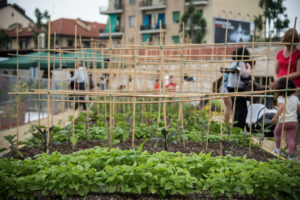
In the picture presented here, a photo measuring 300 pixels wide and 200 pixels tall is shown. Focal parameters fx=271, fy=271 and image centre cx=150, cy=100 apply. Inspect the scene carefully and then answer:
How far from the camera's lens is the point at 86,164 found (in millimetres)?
2352

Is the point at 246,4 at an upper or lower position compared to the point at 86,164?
upper

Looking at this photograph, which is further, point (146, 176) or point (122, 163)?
point (122, 163)

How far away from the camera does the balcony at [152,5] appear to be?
26.7m

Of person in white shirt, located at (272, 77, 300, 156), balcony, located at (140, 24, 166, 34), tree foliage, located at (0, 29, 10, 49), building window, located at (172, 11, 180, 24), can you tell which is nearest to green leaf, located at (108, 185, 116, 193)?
person in white shirt, located at (272, 77, 300, 156)

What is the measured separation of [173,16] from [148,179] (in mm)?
25923

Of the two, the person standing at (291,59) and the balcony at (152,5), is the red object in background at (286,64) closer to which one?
the person standing at (291,59)

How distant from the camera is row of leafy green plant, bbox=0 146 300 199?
2.13 metres

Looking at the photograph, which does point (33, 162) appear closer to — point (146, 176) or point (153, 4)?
point (146, 176)

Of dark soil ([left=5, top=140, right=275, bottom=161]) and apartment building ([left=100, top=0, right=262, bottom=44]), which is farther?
apartment building ([left=100, top=0, right=262, bottom=44])

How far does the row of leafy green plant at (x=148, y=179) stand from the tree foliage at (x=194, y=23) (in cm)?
2197

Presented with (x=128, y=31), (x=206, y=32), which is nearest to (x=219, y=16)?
(x=206, y=32)

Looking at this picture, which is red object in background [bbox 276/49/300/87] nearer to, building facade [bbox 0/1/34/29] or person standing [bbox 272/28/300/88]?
person standing [bbox 272/28/300/88]

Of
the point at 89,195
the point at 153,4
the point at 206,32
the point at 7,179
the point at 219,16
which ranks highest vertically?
the point at 153,4

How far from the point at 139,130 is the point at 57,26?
1358 inches
